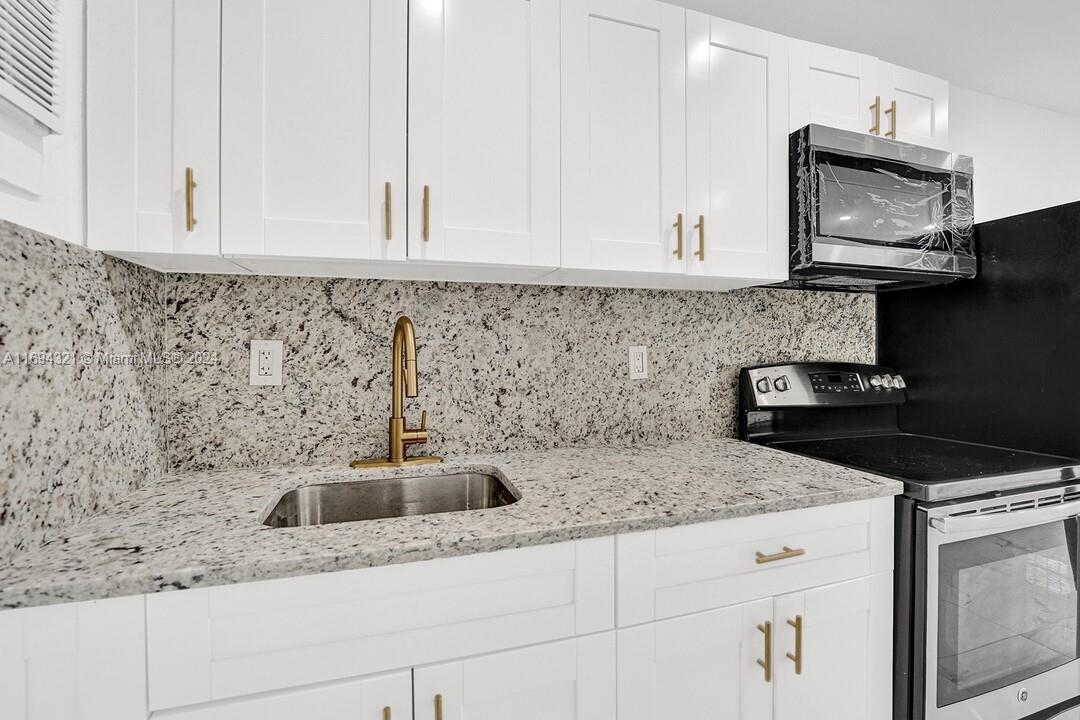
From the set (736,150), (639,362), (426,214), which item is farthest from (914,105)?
(426,214)

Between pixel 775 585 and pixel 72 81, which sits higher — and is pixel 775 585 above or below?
below

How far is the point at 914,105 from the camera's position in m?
1.76

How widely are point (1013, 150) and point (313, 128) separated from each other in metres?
3.30

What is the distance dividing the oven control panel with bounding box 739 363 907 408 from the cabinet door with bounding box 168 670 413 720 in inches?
59.2

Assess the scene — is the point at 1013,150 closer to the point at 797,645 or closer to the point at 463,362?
the point at 797,645

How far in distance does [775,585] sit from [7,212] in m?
1.73

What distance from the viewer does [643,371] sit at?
1841 millimetres

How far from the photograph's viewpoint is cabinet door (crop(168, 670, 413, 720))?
85cm

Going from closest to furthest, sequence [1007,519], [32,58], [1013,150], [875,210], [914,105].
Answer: [32,58]
[1007,519]
[875,210]
[914,105]
[1013,150]

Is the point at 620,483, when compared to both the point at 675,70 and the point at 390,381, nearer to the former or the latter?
the point at 390,381

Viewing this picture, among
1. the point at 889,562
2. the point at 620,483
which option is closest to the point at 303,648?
the point at 620,483

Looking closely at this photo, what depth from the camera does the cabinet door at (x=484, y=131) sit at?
124 centimetres

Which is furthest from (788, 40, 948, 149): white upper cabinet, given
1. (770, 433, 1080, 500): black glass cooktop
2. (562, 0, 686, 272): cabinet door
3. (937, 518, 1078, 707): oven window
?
(937, 518, 1078, 707): oven window

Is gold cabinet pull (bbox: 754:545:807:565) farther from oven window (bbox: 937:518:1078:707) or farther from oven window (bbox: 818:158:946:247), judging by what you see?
oven window (bbox: 818:158:946:247)
